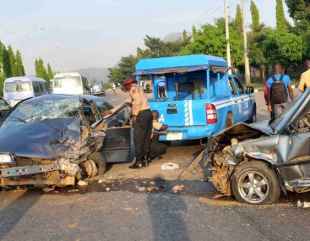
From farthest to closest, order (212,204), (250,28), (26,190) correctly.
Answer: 1. (250,28)
2. (26,190)
3. (212,204)

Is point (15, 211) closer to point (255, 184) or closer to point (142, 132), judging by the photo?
Answer: point (255, 184)

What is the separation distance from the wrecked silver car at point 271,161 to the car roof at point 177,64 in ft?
14.3

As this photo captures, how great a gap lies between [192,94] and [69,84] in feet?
79.8

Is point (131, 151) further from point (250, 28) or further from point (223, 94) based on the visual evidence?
point (250, 28)

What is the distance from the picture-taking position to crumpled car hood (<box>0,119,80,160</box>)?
24.8ft

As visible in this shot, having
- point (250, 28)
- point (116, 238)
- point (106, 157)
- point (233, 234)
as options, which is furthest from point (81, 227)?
point (250, 28)

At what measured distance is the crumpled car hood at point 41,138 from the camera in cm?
755

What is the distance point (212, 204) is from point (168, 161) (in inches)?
148

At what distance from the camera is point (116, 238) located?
520 cm

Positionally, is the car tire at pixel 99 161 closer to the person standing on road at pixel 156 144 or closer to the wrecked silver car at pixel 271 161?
the person standing on road at pixel 156 144

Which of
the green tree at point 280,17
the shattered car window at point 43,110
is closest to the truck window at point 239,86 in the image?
the shattered car window at point 43,110

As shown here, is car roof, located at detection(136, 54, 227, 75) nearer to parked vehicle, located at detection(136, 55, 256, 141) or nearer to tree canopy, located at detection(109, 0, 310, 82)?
parked vehicle, located at detection(136, 55, 256, 141)

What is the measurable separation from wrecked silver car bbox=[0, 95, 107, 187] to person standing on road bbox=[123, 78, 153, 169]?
0.63 meters

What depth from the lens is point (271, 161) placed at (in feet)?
20.1
